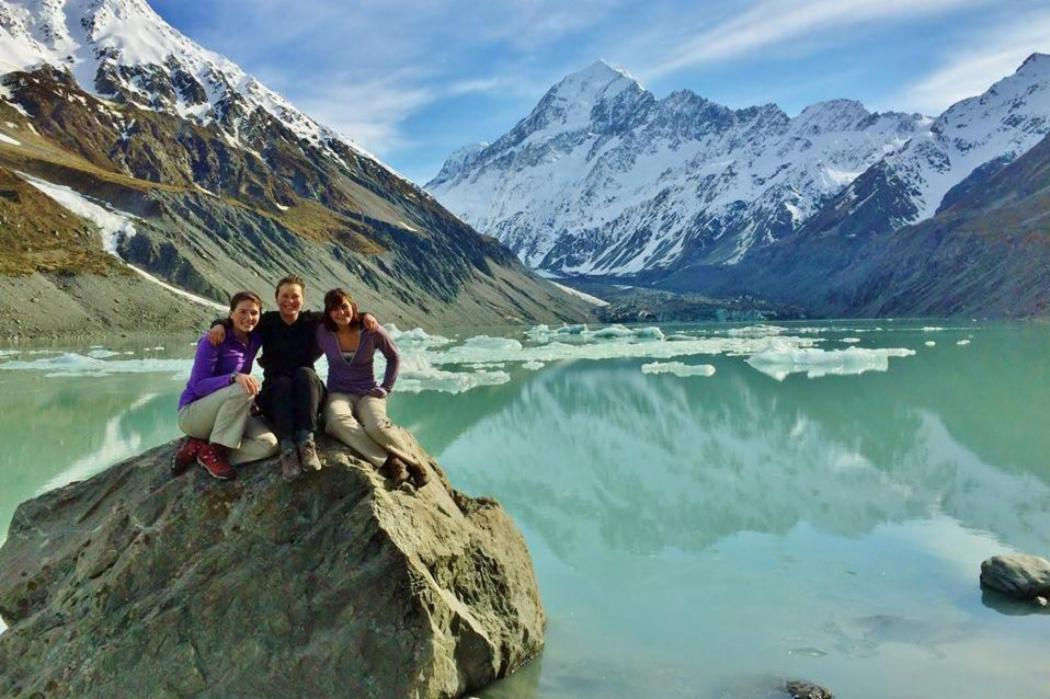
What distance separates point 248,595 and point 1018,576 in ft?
30.0

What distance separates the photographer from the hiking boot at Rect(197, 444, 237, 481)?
706 centimetres

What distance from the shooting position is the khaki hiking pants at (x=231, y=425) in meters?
7.02

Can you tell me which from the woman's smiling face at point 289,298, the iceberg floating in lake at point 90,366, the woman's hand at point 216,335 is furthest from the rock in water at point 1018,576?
the iceberg floating in lake at point 90,366

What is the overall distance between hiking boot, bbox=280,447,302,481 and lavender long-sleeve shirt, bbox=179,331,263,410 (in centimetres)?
81

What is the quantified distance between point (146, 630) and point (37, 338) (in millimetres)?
80417

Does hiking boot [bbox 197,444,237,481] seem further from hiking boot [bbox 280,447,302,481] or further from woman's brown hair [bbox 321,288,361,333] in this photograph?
woman's brown hair [bbox 321,288,361,333]

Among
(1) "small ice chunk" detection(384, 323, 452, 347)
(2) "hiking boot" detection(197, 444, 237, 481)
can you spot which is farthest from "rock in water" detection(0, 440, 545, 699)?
(1) "small ice chunk" detection(384, 323, 452, 347)

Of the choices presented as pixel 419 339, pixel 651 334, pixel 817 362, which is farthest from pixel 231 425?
pixel 651 334

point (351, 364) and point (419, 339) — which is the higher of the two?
point (351, 364)

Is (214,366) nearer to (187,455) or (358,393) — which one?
(187,455)

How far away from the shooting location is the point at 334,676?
641 cm

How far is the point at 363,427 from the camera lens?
7617 mm

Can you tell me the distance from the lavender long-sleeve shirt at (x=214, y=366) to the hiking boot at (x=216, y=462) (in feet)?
1.49

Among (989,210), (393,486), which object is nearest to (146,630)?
(393,486)
